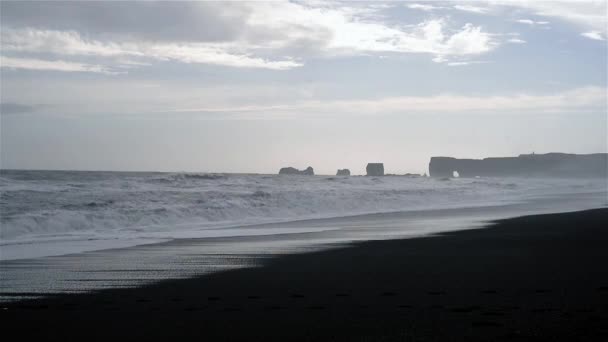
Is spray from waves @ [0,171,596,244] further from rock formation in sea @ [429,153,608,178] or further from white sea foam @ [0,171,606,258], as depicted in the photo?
rock formation in sea @ [429,153,608,178]

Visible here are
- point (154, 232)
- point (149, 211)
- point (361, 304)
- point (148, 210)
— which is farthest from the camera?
point (148, 210)

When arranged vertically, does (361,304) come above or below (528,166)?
below

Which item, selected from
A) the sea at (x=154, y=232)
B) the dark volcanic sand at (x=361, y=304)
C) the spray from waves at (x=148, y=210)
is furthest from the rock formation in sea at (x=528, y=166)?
the dark volcanic sand at (x=361, y=304)

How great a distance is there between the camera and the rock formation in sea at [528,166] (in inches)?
4825

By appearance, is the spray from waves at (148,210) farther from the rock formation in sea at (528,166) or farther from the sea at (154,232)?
the rock formation in sea at (528,166)

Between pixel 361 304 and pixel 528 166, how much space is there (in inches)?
5127

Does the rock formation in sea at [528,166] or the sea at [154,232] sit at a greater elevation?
the rock formation in sea at [528,166]

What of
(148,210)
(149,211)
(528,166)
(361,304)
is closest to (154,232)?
(149,211)

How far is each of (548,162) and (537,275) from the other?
129 meters

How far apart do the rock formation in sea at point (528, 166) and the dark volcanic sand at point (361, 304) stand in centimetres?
11791

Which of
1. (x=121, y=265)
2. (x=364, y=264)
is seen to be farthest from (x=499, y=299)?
(x=121, y=265)

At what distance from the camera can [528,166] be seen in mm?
129125

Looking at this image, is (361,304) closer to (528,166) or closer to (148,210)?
(148,210)

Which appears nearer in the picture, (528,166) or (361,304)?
(361,304)
